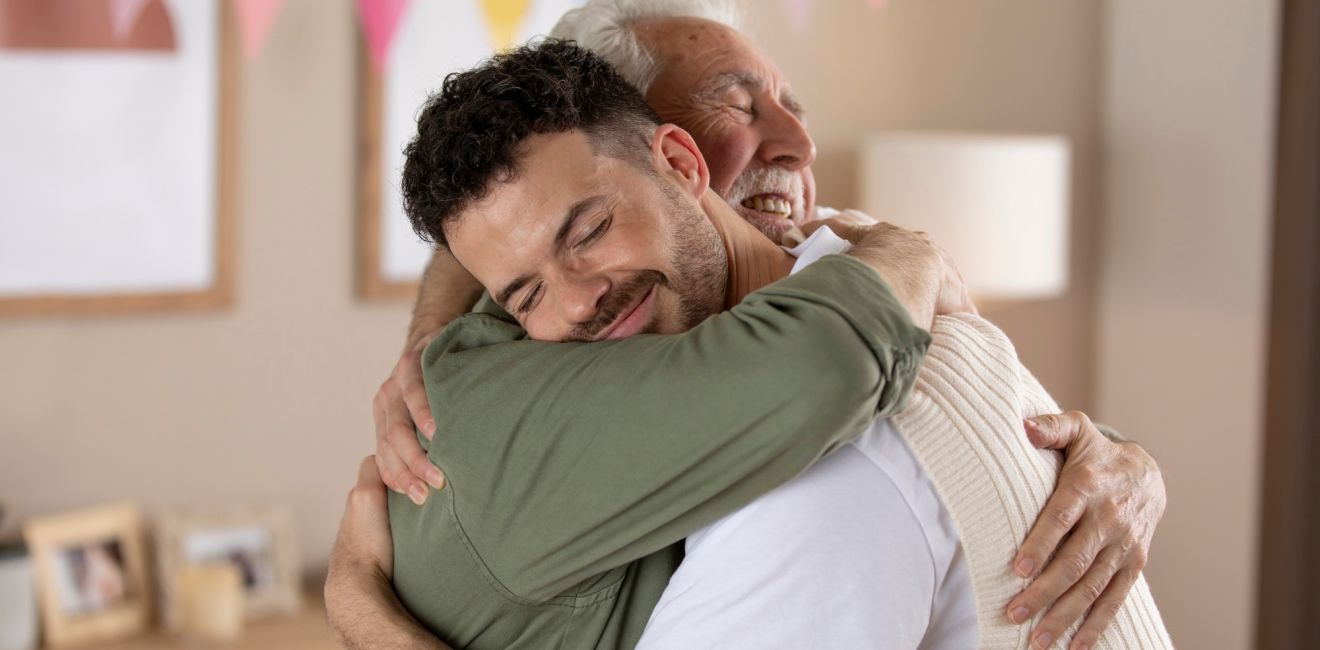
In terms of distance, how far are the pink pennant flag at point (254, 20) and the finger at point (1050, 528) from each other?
225 centimetres

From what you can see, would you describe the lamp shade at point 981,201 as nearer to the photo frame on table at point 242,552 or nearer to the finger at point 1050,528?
the photo frame on table at point 242,552

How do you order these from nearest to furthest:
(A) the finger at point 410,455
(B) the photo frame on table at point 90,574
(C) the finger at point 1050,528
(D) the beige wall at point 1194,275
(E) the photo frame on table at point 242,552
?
(C) the finger at point 1050,528
(A) the finger at point 410,455
(B) the photo frame on table at point 90,574
(E) the photo frame on table at point 242,552
(D) the beige wall at point 1194,275

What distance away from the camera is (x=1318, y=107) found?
3271mm

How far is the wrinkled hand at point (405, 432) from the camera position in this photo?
3.76 ft

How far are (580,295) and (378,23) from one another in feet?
6.49

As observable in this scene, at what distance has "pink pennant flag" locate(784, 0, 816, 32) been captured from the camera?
A: 3.49 meters

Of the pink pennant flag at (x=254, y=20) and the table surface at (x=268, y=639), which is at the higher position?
the pink pennant flag at (x=254, y=20)

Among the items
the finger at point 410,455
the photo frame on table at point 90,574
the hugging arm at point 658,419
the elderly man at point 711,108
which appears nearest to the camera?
the hugging arm at point 658,419

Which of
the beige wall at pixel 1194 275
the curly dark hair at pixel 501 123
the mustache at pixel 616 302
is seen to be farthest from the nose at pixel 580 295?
the beige wall at pixel 1194 275

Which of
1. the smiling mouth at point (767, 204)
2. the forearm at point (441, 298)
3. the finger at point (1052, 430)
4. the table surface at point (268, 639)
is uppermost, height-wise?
the smiling mouth at point (767, 204)

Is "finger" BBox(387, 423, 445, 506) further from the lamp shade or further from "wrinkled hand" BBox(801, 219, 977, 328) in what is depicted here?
the lamp shade

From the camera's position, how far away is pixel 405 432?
1.23 m

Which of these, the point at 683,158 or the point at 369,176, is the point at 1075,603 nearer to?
the point at 683,158

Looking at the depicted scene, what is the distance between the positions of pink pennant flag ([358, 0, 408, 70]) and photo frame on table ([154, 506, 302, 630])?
42.6 inches
